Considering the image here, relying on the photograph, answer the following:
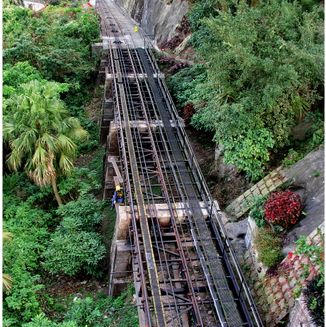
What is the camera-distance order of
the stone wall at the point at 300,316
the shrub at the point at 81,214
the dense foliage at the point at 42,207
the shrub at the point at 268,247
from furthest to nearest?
the shrub at the point at 81,214
the dense foliage at the point at 42,207
the shrub at the point at 268,247
the stone wall at the point at 300,316

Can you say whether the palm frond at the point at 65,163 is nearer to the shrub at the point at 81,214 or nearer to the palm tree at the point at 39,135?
the palm tree at the point at 39,135

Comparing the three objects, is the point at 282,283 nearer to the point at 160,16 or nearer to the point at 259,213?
the point at 259,213

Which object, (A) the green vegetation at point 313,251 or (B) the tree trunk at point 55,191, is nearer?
(A) the green vegetation at point 313,251

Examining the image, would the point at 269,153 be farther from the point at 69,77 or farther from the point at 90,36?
the point at 90,36

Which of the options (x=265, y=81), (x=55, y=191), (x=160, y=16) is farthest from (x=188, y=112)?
(x=160, y=16)

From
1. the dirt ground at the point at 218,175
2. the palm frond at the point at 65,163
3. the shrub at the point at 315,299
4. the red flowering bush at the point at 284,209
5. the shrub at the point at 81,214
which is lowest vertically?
the shrub at the point at 81,214

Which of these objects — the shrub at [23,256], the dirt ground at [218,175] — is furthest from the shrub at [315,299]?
the shrub at [23,256]

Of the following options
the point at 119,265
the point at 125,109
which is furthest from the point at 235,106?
the point at 125,109
